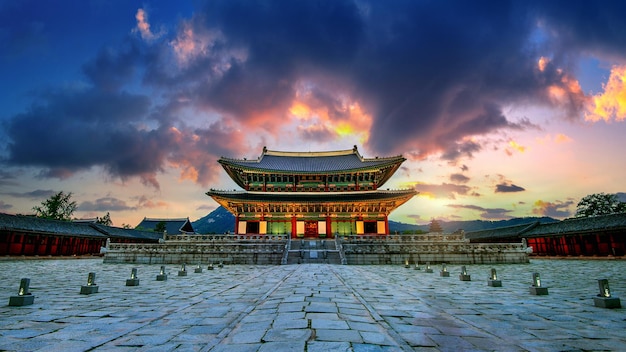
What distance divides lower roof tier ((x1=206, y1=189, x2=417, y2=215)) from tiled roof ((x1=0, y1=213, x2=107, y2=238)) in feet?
44.1

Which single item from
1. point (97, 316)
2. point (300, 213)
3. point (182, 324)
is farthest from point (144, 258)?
point (182, 324)

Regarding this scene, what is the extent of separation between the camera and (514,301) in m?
6.61

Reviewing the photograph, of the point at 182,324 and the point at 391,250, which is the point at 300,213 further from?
the point at 182,324

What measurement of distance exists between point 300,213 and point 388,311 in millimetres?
27519

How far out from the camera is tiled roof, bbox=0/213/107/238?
23.4m

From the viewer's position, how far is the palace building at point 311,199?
31156 mm

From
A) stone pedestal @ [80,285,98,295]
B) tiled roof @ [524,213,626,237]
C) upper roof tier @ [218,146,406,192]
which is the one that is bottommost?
stone pedestal @ [80,285,98,295]

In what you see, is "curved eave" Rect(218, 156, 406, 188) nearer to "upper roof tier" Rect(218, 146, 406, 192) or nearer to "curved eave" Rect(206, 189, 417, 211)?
"upper roof tier" Rect(218, 146, 406, 192)

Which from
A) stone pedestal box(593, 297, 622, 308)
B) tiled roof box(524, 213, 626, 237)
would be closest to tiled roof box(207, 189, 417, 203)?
tiled roof box(524, 213, 626, 237)

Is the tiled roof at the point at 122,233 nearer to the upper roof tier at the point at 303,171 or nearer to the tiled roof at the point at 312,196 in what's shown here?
the tiled roof at the point at 312,196

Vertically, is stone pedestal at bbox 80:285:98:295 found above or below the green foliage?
below

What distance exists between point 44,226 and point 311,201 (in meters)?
24.2

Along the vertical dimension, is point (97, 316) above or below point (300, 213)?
below

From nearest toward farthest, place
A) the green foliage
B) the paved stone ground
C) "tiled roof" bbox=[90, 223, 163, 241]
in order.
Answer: the paved stone ground, "tiled roof" bbox=[90, 223, 163, 241], the green foliage
